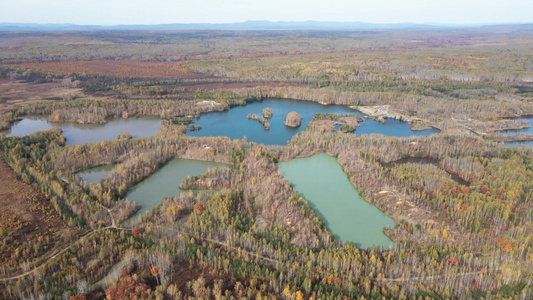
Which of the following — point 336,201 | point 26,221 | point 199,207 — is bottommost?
point 336,201

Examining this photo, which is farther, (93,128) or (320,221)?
(93,128)

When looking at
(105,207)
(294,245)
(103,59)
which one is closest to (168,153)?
(105,207)

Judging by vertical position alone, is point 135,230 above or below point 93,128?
below

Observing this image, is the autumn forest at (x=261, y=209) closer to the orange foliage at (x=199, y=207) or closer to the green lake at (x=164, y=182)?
the orange foliage at (x=199, y=207)

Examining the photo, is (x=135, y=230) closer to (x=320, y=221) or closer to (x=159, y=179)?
(x=159, y=179)

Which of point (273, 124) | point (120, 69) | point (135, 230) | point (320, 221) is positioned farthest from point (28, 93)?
point (320, 221)

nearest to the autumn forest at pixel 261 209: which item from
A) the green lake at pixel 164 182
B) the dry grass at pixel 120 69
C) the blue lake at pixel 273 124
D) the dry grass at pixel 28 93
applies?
the green lake at pixel 164 182

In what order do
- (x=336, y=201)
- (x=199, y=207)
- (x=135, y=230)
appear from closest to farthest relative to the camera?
1. (x=135, y=230)
2. (x=199, y=207)
3. (x=336, y=201)

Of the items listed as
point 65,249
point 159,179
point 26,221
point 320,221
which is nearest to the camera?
point 65,249
